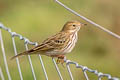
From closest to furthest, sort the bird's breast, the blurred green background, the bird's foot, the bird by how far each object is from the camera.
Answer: the bird's foot
the bird
the bird's breast
the blurred green background

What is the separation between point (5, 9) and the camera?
1094 cm

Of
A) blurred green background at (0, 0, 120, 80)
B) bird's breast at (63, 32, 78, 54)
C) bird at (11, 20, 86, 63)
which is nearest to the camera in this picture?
bird at (11, 20, 86, 63)

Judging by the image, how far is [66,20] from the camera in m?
10.4

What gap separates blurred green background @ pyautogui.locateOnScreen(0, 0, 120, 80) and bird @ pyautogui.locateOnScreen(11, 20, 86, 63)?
187cm

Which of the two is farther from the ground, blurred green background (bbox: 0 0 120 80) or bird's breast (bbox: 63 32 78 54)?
blurred green background (bbox: 0 0 120 80)

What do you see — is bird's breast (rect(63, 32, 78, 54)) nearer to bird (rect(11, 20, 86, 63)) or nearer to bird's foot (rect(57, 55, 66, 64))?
bird (rect(11, 20, 86, 63))

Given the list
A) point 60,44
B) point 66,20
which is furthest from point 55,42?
point 66,20

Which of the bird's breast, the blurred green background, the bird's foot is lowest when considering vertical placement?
A: the bird's foot

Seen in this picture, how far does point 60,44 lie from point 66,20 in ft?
11.9

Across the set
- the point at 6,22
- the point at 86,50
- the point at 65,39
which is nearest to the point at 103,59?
the point at 86,50

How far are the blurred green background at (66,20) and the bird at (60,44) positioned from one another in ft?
6.13

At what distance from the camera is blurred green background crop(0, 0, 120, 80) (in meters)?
9.31

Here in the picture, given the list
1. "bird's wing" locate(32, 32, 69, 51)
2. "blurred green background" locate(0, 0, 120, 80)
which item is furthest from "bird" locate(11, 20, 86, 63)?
"blurred green background" locate(0, 0, 120, 80)

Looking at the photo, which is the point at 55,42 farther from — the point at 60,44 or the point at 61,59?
the point at 61,59
